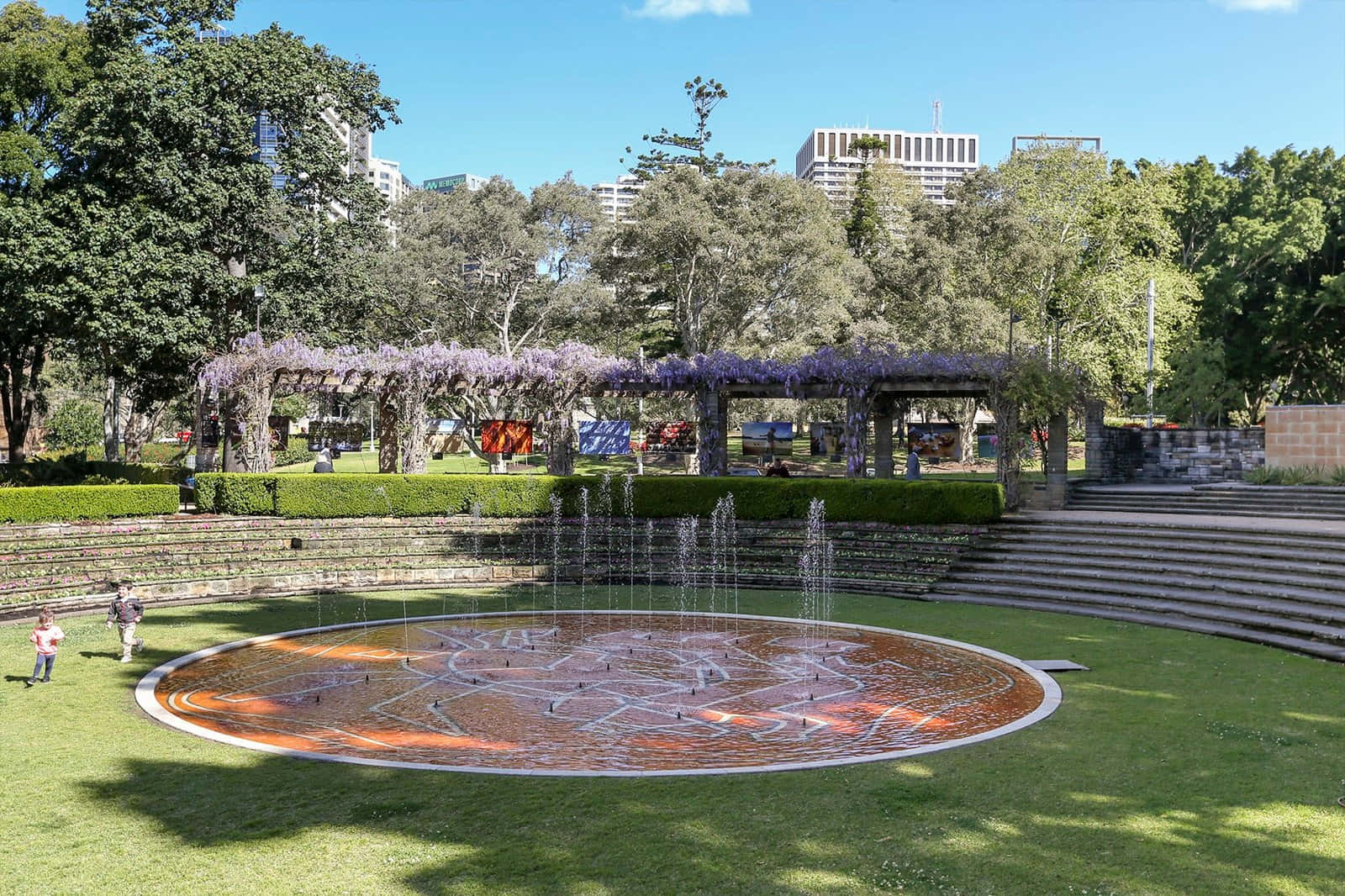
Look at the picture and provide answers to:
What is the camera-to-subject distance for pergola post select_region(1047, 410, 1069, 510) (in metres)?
28.4

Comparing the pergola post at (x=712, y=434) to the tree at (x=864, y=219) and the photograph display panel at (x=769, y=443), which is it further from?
the tree at (x=864, y=219)

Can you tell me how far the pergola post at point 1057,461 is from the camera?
93.0 ft

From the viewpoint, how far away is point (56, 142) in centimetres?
3175

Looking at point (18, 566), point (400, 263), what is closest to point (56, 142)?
point (18, 566)

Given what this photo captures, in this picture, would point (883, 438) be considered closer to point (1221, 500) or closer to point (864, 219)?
point (1221, 500)

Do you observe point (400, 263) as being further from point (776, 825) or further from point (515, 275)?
point (776, 825)

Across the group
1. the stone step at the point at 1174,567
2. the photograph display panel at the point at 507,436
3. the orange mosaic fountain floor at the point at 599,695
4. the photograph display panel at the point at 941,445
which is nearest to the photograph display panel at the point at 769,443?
the photograph display panel at the point at 941,445

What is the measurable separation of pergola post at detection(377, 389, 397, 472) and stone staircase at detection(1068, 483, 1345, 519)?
20369 mm

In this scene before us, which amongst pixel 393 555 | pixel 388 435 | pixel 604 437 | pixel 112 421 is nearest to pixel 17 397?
pixel 388 435

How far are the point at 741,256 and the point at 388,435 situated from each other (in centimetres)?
2081

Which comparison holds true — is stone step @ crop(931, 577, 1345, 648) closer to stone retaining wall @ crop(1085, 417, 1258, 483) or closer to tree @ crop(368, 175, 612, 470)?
stone retaining wall @ crop(1085, 417, 1258, 483)

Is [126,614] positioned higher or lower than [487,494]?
lower

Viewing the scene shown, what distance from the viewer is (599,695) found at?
13.7m

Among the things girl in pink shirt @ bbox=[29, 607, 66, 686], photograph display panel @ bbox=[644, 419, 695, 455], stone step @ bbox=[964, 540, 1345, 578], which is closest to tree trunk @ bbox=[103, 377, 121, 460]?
photograph display panel @ bbox=[644, 419, 695, 455]
